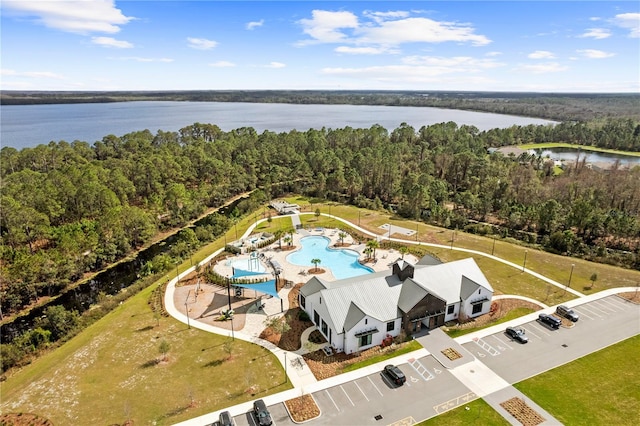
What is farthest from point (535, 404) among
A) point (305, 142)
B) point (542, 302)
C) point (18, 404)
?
point (305, 142)

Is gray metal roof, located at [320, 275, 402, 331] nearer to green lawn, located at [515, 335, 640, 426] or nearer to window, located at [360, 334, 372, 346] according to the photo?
window, located at [360, 334, 372, 346]

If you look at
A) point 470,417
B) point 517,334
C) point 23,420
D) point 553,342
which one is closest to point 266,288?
point 23,420

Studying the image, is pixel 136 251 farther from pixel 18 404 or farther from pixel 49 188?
pixel 18 404

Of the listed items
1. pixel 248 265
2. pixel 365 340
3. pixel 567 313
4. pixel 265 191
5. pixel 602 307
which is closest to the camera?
pixel 365 340

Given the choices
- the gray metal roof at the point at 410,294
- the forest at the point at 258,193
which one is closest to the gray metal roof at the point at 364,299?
the gray metal roof at the point at 410,294

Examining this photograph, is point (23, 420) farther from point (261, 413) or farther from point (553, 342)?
point (553, 342)

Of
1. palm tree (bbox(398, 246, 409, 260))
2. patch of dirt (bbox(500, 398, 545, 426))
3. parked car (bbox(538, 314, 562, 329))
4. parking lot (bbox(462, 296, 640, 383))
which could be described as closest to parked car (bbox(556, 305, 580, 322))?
parking lot (bbox(462, 296, 640, 383))

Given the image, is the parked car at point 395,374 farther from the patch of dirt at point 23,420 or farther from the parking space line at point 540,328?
the patch of dirt at point 23,420
